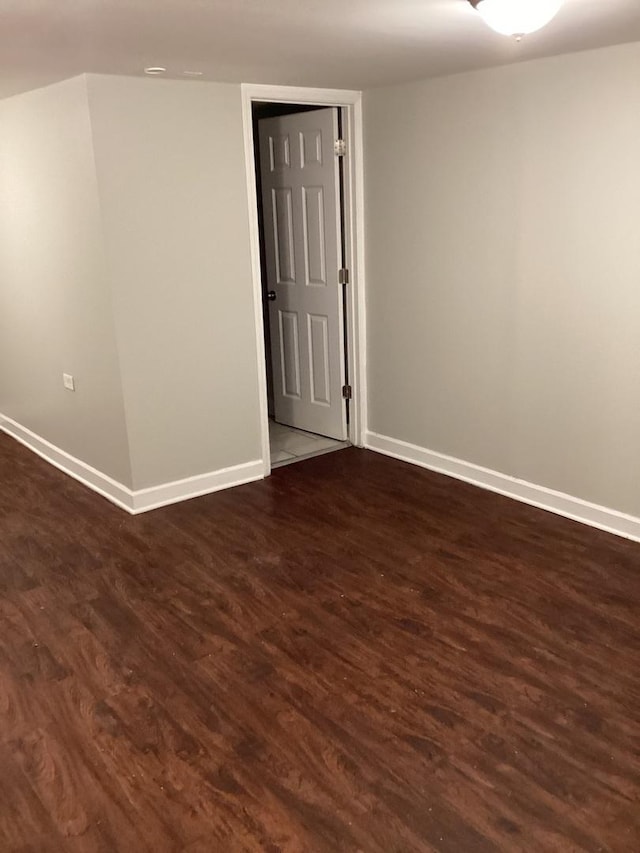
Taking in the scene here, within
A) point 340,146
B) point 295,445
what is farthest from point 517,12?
point 295,445

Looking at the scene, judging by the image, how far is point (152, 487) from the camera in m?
4.19

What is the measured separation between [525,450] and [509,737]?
6.32ft

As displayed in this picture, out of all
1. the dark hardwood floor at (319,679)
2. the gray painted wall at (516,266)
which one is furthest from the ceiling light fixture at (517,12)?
the dark hardwood floor at (319,679)

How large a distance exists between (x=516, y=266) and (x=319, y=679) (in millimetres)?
2268

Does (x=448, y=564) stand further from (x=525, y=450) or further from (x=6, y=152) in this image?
(x=6, y=152)

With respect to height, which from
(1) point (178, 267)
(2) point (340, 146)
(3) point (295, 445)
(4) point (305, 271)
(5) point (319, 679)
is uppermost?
(2) point (340, 146)

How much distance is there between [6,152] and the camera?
4.44 meters

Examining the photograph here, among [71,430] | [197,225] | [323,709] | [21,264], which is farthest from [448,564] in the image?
[21,264]

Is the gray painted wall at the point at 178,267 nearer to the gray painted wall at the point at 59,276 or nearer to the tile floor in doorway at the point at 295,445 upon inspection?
the gray painted wall at the point at 59,276

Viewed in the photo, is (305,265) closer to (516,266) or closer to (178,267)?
(178,267)

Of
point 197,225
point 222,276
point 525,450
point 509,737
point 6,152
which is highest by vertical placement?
point 6,152

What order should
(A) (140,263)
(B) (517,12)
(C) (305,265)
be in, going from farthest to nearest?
1. (C) (305,265)
2. (A) (140,263)
3. (B) (517,12)

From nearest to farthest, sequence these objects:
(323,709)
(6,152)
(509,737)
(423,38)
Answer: (509,737)
(323,709)
(423,38)
(6,152)

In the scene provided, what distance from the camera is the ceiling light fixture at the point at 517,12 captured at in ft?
7.25
